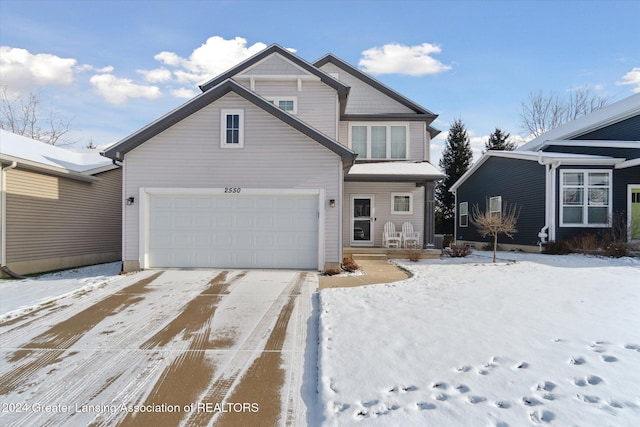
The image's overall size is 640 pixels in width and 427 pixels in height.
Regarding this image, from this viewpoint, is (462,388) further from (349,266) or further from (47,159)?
(47,159)

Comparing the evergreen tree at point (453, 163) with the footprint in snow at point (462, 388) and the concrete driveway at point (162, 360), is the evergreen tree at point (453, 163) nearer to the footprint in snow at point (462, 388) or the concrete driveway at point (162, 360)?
the concrete driveway at point (162, 360)

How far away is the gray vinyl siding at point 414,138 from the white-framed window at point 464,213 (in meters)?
8.30

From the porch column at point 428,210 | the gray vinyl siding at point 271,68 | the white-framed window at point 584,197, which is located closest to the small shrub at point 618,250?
the white-framed window at point 584,197

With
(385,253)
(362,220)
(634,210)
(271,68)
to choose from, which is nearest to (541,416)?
(385,253)

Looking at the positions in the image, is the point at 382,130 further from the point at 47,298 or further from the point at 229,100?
the point at 47,298

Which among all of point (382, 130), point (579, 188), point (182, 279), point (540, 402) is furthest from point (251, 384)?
point (579, 188)

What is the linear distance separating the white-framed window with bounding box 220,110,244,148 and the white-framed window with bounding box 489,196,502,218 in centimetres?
1268

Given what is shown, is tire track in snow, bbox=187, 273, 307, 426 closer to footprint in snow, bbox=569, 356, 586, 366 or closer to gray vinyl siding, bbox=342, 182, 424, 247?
footprint in snow, bbox=569, 356, 586, 366

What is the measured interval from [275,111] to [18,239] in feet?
27.3

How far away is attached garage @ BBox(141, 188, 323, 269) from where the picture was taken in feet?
35.3

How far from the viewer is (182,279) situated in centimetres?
954

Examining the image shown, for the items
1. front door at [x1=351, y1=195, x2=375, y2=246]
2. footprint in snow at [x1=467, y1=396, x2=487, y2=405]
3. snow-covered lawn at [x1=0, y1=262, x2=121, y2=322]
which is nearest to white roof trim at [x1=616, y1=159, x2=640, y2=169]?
front door at [x1=351, y1=195, x2=375, y2=246]

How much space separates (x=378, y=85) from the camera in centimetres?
1577

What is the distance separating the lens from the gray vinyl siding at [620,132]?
1552cm
